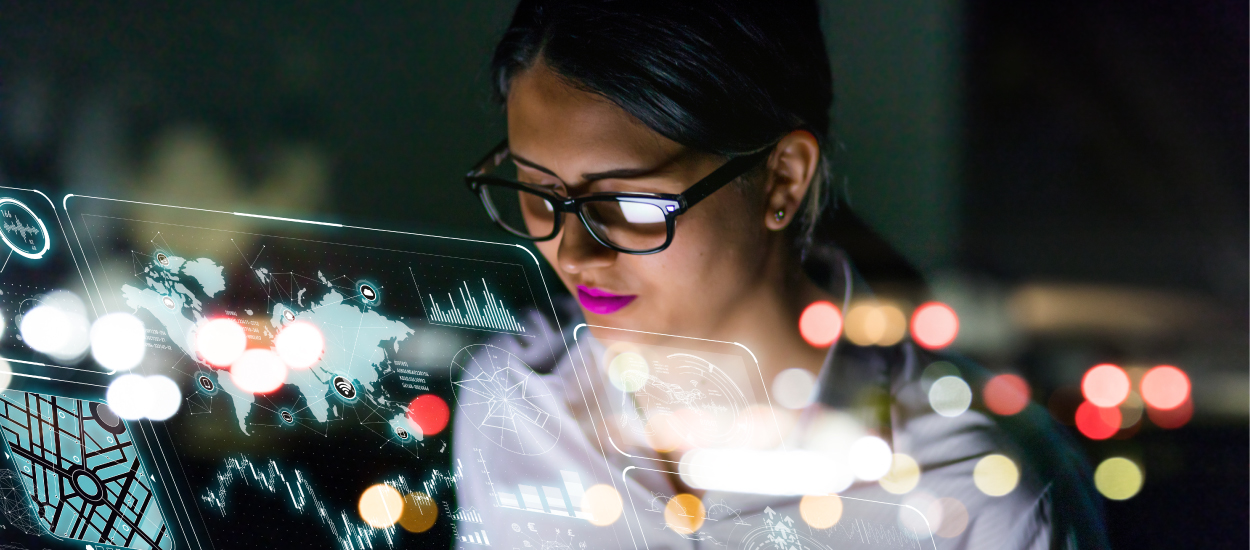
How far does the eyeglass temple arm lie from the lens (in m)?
0.86

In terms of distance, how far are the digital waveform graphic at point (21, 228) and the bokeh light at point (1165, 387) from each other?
5.24 feet

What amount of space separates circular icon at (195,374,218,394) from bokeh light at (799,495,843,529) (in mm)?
935

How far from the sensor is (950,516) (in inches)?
38.2

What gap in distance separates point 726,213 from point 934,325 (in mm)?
270

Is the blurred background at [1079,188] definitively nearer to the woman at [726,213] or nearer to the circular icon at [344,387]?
the woman at [726,213]

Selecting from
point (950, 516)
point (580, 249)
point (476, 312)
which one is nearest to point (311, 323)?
point (476, 312)

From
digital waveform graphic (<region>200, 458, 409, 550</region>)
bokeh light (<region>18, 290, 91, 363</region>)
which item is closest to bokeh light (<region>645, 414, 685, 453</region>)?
digital waveform graphic (<region>200, 458, 409, 550</region>)

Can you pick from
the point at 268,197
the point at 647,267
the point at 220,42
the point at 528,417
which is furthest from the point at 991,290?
the point at 220,42

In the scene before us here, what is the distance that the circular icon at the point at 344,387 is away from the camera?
1198 mm

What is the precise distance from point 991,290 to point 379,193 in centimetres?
79

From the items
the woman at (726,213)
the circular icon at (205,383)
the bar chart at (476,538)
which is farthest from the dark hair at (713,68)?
the circular icon at (205,383)

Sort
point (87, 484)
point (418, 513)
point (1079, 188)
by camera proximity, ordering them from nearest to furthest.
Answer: point (1079, 188) < point (418, 513) < point (87, 484)

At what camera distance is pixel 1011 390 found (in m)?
0.88

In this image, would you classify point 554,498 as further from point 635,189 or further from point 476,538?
point 635,189
